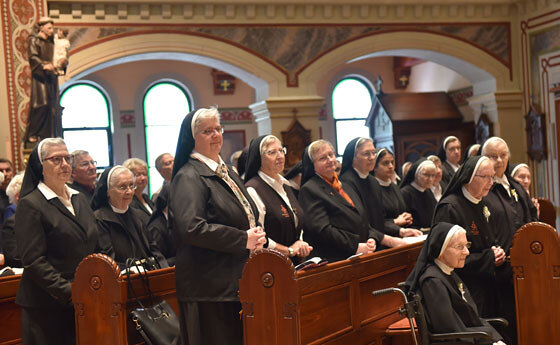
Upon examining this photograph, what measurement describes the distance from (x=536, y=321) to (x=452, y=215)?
89 centimetres

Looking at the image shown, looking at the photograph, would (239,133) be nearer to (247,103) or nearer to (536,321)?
(247,103)

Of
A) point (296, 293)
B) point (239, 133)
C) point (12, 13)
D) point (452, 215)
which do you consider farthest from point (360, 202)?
Result: point (239, 133)

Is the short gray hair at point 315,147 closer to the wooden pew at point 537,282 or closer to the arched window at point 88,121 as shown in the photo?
the wooden pew at point 537,282

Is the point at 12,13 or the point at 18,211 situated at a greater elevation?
the point at 12,13

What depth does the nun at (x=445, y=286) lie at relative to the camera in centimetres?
408

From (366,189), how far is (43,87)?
18.4 ft

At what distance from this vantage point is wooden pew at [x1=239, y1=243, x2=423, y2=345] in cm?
369

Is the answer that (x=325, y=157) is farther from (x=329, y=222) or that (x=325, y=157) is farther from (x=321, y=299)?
(x=321, y=299)

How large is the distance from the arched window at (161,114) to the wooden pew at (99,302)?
12.3m

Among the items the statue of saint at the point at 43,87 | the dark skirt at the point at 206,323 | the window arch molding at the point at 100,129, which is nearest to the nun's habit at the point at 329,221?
the dark skirt at the point at 206,323

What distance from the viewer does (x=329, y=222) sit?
202 inches

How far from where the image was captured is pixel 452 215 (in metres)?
4.86

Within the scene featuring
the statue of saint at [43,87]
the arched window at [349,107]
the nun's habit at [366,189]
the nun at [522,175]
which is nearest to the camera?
the nun's habit at [366,189]

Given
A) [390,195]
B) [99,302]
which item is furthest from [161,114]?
[99,302]
